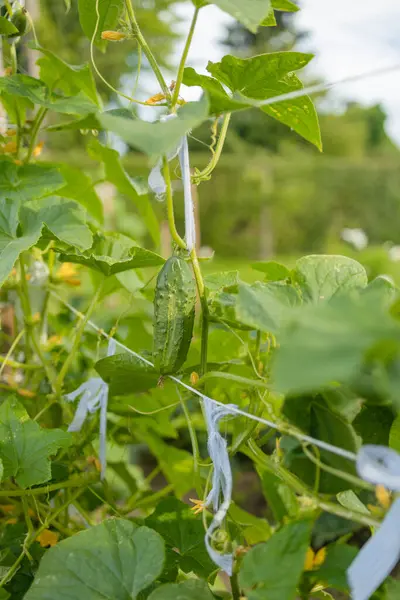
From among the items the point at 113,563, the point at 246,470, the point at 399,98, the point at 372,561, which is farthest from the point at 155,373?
the point at 399,98

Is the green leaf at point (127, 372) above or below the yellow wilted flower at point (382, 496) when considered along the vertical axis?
below

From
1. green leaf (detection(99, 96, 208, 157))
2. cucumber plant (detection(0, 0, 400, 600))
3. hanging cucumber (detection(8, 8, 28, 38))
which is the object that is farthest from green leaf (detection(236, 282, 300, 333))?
hanging cucumber (detection(8, 8, 28, 38))

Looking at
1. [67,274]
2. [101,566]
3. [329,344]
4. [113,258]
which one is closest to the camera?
[329,344]

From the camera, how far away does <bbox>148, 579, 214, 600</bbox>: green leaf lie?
50cm

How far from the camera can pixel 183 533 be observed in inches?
26.6

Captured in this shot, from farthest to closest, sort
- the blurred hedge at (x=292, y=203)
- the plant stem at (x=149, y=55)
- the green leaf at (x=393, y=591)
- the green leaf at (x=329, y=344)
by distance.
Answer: the blurred hedge at (x=292, y=203)
the plant stem at (x=149, y=55)
the green leaf at (x=393, y=591)
the green leaf at (x=329, y=344)

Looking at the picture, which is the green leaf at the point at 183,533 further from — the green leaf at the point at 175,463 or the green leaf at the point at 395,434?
the green leaf at the point at 175,463

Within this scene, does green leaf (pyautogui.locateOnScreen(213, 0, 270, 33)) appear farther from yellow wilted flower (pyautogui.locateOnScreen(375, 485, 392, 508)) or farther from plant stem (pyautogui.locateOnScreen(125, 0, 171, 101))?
yellow wilted flower (pyautogui.locateOnScreen(375, 485, 392, 508))

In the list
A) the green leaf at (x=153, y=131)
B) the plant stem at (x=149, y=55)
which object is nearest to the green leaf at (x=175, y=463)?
the plant stem at (x=149, y=55)

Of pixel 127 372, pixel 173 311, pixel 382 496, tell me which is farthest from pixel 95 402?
pixel 382 496

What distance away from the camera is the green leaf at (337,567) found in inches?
20.0

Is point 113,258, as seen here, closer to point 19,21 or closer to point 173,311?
point 173,311

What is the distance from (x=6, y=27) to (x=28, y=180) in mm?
175

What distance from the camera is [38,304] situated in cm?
132
